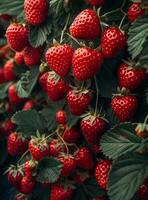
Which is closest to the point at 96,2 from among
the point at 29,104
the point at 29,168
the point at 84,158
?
the point at 84,158

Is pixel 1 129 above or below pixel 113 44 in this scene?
below

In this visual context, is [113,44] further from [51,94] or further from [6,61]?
[6,61]

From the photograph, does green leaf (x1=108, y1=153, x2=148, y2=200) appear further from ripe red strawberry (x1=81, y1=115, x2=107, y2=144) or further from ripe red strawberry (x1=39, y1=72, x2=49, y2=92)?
ripe red strawberry (x1=39, y1=72, x2=49, y2=92)

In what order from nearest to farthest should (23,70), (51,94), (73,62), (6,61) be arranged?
(73,62), (51,94), (23,70), (6,61)

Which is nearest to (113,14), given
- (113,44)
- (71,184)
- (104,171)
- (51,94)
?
(113,44)

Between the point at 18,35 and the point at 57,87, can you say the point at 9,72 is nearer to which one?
the point at 18,35
